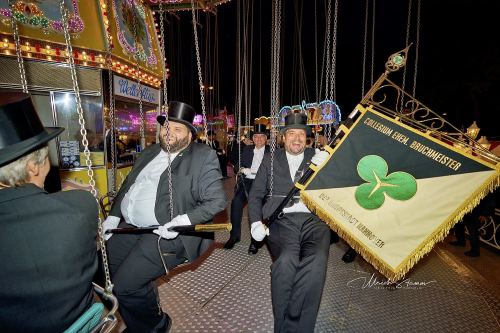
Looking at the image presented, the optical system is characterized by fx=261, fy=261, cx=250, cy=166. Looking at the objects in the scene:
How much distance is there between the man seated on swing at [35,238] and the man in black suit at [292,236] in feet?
5.39

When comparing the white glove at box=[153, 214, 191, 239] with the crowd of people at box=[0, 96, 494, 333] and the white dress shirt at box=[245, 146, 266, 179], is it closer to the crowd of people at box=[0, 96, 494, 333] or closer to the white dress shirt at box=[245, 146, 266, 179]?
the crowd of people at box=[0, 96, 494, 333]

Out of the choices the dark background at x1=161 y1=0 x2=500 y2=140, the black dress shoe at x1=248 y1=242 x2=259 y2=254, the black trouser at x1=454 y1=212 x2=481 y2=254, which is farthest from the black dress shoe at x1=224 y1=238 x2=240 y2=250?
the dark background at x1=161 y1=0 x2=500 y2=140

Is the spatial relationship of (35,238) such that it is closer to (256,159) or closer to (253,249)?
(253,249)

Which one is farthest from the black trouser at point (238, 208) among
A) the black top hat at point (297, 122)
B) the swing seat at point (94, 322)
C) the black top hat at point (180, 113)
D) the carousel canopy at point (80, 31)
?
the swing seat at point (94, 322)

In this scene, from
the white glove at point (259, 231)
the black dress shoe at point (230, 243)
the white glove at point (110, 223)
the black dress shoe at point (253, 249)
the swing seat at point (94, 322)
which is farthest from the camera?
the black dress shoe at point (230, 243)

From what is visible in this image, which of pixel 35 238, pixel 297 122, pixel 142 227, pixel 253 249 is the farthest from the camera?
pixel 253 249

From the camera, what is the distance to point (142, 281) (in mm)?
2252

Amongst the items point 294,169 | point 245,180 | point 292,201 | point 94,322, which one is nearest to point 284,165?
point 294,169

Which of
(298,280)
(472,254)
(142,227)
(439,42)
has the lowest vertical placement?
(472,254)

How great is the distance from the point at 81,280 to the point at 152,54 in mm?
7974

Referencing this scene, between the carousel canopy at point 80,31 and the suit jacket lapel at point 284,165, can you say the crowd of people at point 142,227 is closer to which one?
the suit jacket lapel at point 284,165

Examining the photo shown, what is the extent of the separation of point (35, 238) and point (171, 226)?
1159 millimetres

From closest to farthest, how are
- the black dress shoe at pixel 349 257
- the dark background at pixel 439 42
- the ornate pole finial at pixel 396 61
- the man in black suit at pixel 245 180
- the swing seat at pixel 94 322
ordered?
the swing seat at pixel 94 322
the ornate pole finial at pixel 396 61
the black dress shoe at pixel 349 257
the man in black suit at pixel 245 180
the dark background at pixel 439 42

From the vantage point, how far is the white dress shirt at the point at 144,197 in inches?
98.3
